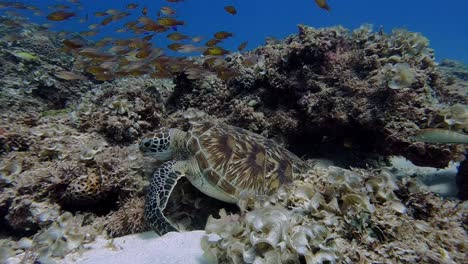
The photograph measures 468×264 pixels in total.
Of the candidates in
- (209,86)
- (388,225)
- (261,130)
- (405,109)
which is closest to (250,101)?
(261,130)

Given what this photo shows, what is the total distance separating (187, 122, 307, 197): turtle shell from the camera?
3.83 metres

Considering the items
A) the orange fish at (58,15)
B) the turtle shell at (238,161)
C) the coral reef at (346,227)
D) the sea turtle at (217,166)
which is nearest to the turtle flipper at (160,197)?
the sea turtle at (217,166)

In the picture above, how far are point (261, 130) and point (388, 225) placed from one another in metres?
3.70

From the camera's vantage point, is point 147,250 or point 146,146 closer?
point 147,250

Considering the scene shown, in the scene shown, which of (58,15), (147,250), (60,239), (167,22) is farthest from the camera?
(58,15)

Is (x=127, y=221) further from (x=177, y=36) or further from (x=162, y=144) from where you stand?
(x=177, y=36)

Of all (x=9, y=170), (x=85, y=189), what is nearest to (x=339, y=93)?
(x=85, y=189)

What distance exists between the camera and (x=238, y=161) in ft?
13.2

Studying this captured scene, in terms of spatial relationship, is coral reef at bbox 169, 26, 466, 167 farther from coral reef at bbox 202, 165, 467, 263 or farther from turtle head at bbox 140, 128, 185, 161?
coral reef at bbox 202, 165, 467, 263

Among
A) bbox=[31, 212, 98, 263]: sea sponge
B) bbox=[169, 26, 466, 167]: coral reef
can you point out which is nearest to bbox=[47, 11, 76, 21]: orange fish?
bbox=[169, 26, 466, 167]: coral reef

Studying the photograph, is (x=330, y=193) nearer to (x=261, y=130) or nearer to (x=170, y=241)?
(x=170, y=241)

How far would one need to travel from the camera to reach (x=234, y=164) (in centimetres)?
398

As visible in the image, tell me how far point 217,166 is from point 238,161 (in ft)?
1.04

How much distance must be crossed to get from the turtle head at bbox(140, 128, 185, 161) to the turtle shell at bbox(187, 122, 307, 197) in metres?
0.37
